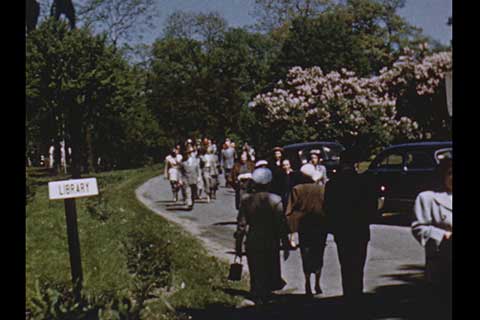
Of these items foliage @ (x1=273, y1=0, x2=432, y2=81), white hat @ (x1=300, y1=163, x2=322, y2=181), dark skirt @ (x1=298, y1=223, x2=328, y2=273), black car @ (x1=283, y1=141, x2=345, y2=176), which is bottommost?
dark skirt @ (x1=298, y1=223, x2=328, y2=273)

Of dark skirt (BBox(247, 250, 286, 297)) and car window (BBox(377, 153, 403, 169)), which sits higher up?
car window (BBox(377, 153, 403, 169))

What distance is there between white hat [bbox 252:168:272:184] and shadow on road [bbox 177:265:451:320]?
1003 mm

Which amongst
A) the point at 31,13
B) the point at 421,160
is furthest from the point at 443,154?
the point at 31,13

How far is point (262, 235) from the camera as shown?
676 centimetres

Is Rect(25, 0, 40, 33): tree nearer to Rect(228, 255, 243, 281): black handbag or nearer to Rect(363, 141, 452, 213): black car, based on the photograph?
Rect(228, 255, 243, 281): black handbag

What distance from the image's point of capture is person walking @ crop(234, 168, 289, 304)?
669 cm

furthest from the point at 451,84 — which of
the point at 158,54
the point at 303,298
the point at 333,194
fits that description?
the point at 158,54

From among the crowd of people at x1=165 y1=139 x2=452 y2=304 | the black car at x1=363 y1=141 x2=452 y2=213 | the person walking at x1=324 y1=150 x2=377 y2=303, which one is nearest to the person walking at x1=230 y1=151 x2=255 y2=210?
the crowd of people at x1=165 y1=139 x2=452 y2=304

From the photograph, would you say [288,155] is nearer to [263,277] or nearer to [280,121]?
[280,121]

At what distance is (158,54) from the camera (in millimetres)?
7262

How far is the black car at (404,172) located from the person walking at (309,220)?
1.59 ft

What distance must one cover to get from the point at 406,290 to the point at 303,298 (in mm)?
889

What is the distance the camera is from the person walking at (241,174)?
686 cm

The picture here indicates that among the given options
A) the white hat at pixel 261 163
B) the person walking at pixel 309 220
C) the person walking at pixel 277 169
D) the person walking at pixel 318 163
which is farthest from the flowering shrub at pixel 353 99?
the person walking at pixel 309 220
